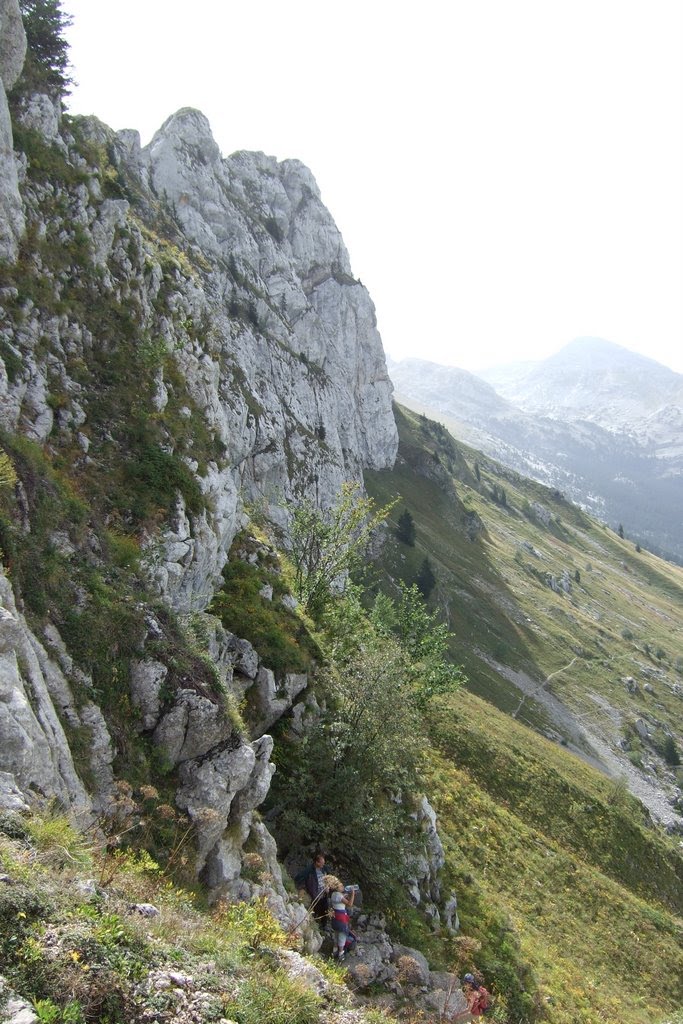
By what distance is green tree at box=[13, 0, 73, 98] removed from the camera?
28.8 m

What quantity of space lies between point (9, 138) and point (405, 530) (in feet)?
332

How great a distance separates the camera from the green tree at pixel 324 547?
35.1m

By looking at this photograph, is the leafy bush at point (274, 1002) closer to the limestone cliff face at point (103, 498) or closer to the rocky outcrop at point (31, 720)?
the limestone cliff face at point (103, 498)

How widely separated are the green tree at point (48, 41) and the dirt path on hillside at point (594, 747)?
8732cm

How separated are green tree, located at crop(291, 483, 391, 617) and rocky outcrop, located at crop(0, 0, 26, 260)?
75.0 ft

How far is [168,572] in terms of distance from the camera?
19.1 metres

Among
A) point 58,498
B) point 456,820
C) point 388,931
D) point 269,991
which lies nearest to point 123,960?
point 269,991

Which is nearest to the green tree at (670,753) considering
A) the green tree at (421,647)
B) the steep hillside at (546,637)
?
the steep hillside at (546,637)

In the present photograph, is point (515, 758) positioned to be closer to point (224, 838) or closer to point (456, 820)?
point (456, 820)

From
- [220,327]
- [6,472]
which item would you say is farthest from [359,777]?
[220,327]

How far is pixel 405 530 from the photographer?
11769 centimetres

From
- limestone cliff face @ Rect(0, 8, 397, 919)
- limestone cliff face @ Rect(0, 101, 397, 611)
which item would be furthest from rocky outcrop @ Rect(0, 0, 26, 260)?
limestone cliff face @ Rect(0, 101, 397, 611)

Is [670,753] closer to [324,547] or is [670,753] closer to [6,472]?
[324,547]

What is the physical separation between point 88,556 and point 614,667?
13586 centimetres
